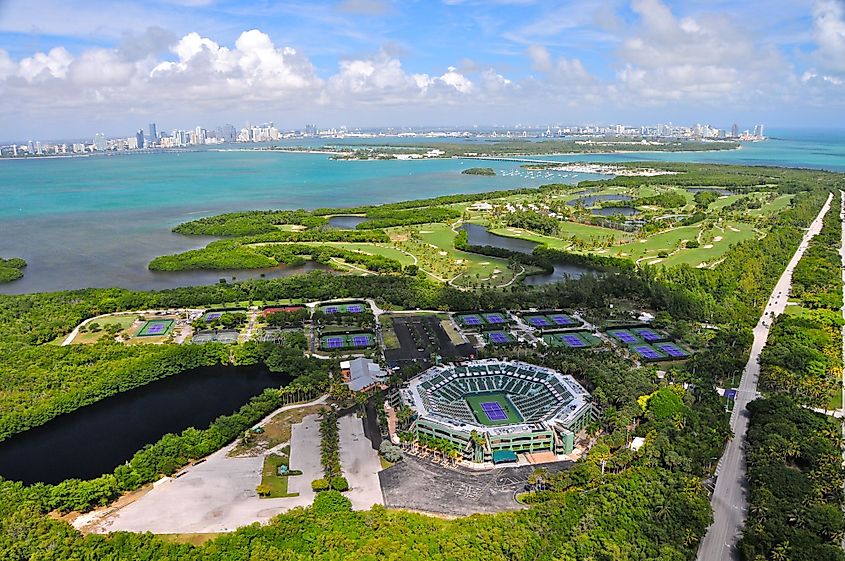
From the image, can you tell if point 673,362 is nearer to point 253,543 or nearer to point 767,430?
point 767,430

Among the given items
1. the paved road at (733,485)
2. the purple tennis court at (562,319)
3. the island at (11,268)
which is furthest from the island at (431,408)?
the island at (11,268)

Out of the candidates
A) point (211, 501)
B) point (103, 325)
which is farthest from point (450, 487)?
point (103, 325)

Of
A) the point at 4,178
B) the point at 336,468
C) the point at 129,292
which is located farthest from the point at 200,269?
the point at 4,178

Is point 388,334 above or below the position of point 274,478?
above

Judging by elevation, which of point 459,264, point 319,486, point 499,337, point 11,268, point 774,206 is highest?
point 774,206

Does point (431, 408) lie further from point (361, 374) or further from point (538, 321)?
point (538, 321)

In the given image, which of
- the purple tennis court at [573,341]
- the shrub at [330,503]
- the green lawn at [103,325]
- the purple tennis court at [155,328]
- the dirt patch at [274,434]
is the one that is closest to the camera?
the shrub at [330,503]

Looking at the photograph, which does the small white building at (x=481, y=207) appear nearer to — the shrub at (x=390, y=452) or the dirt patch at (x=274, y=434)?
the dirt patch at (x=274, y=434)
